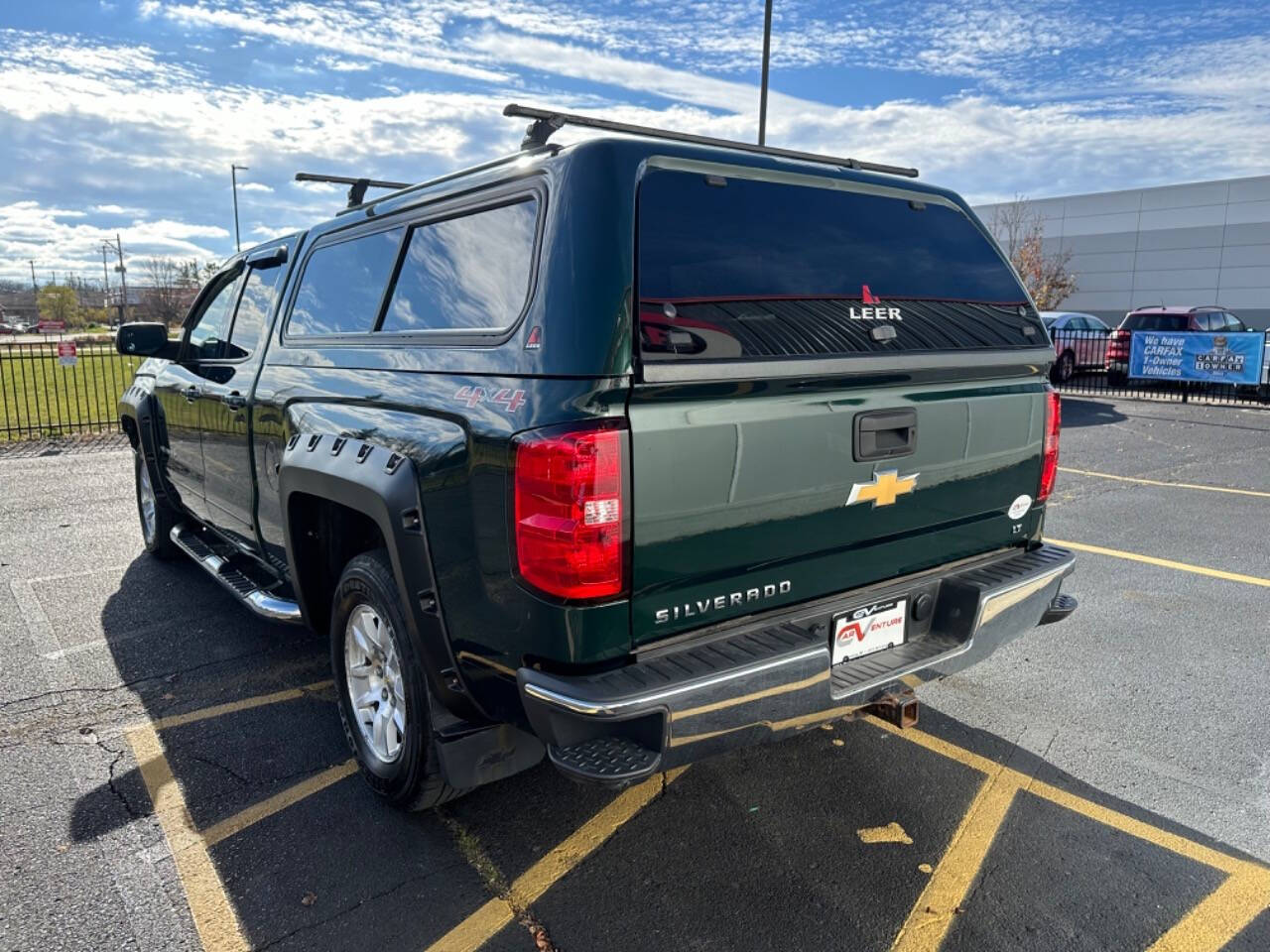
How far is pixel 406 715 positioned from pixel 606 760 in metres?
0.90

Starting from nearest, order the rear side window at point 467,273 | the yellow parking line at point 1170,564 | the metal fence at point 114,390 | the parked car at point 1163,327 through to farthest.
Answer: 1. the rear side window at point 467,273
2. the yellow parking line at point 1170,564
3. the metal fence at point 114,390
4. the parked car at point 1163,327

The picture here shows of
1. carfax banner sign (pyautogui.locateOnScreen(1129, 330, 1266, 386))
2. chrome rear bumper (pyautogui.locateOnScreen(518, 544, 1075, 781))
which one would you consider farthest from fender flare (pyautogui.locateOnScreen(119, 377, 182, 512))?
carfax banner sign (pyautogui.locateOnScreen(1129, 330, 1266, 386))

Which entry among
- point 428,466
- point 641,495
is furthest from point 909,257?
point 428,466

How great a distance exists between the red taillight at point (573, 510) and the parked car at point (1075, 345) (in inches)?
756

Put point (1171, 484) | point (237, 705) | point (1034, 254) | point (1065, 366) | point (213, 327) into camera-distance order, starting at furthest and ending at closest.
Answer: point (1034, 254), point (1065, 366), point (1171, 484), point (213, 327), point (237, 705)

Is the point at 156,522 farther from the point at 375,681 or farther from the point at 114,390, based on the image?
the point at 114,390

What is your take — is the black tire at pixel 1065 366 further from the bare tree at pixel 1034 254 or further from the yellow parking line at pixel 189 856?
the yellow parking line at pixel 189 856

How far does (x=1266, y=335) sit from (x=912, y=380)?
16.5 metres

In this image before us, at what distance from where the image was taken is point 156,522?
239 inches

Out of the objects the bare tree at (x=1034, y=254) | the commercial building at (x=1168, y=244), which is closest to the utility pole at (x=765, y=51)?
the bare tree at (x=1034, y=254)

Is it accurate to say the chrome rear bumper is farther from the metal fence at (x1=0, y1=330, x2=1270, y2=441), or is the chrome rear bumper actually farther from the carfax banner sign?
the carfax banner sign

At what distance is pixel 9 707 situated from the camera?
403 centimetres

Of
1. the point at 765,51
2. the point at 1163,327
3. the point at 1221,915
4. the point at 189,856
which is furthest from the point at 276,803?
the point at 1163,327

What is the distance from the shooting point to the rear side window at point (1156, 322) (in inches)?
734
